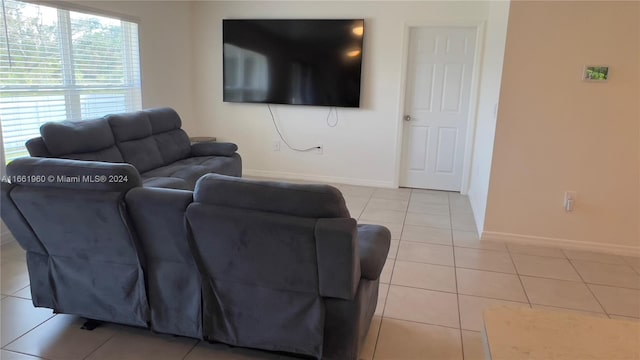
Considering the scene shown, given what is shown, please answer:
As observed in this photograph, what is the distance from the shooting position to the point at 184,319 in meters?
2.28

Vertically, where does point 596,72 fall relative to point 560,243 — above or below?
above

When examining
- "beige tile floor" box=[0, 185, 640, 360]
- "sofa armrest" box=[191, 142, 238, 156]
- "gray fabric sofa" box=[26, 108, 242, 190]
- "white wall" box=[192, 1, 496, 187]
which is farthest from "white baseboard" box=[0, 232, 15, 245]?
"white wall" box=[192, 1, 496, 187]

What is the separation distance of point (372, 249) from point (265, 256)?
57 centimetres


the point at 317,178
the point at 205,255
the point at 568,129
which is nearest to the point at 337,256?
the point at 205,255

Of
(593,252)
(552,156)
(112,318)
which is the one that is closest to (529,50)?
(552,156)

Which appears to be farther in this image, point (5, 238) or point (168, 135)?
point (168, 135)

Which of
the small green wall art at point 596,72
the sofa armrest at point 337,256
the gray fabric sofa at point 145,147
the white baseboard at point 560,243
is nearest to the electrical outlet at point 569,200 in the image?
the white baseboard at point 560,243

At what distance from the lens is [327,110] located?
5777mm

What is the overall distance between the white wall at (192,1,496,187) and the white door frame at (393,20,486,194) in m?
0.03

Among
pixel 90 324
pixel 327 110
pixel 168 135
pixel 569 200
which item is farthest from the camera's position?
pixel 327 110

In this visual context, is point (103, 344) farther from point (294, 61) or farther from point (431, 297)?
point (294, 61)

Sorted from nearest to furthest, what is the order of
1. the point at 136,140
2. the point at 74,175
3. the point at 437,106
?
the point at 74,175 → the point at 136,140 → the point at 437,106

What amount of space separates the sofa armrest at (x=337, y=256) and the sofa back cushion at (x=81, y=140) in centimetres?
257

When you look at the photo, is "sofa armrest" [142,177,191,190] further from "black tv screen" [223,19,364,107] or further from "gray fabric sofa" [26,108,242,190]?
"black tv screen" [223,19,364,107]
